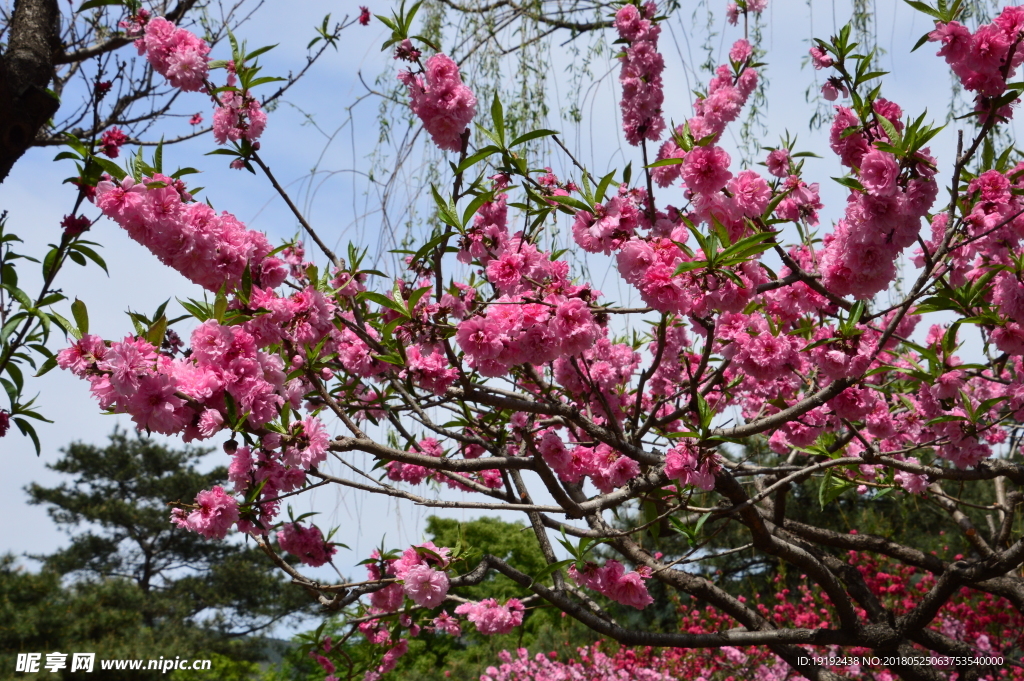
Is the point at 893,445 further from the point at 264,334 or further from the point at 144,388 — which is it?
the point at 144,388

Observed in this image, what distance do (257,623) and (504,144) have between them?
1558cm

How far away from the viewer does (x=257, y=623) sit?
49.3ft

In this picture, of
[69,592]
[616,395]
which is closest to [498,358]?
[616,395]

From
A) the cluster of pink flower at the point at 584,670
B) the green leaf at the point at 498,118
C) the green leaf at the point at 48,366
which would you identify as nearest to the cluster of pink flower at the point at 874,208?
the green leaf at the point at 498,118

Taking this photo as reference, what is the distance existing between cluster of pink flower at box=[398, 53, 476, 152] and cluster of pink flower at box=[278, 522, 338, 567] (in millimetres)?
1448

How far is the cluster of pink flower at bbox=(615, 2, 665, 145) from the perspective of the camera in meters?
2.43

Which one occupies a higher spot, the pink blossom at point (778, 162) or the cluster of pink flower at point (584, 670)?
the pink blossom at point (778, 162)

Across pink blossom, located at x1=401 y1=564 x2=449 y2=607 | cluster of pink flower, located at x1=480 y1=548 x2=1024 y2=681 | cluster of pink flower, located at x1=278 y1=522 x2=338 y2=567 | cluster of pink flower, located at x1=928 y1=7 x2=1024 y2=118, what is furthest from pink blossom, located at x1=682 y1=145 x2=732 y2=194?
cluster of pink flower, located at x1=480 y1=548 x2=1024 y2=681

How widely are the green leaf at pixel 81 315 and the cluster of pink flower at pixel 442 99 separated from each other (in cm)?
90

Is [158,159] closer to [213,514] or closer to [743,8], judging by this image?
[213,514]

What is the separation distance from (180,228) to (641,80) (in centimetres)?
157

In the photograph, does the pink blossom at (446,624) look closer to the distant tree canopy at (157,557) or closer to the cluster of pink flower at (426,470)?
the cluster of pink flower at (426,470)

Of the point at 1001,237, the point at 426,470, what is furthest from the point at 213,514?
the point at 1001,237

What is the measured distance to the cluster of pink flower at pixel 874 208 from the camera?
4.65 ft
